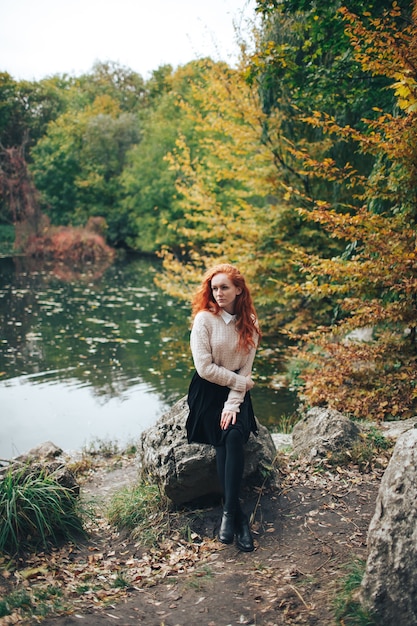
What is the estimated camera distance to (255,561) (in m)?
3.27

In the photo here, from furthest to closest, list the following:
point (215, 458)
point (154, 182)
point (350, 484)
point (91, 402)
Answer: point (154, 182) → point (91, 402) → point (350, 484) → point (215, 458)

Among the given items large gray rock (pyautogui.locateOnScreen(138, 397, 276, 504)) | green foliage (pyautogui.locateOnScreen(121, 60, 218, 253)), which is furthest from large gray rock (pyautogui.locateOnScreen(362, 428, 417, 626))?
green foliage (pyautogui.locateOnScreen(121, 60, 218, 253))

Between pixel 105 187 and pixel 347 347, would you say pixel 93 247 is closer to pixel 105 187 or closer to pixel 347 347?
pixel 105 187

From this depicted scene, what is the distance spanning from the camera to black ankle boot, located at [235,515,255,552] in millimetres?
3395

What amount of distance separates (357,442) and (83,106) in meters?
43.6

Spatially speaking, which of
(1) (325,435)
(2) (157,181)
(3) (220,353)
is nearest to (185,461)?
(3) (220,353)

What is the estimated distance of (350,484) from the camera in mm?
4039

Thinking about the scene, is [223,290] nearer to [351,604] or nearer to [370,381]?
[351,604]

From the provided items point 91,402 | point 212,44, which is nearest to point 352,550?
point 91,402

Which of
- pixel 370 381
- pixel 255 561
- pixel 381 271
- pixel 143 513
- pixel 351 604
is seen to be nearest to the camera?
pixel 351 604

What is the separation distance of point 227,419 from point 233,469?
32cm

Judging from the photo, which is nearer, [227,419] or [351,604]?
[351,604]

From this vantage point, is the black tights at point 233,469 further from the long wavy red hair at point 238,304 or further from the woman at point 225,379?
the long wavy red hair at point 238,304

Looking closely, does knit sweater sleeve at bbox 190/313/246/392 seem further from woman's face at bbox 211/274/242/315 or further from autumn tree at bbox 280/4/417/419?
autumn tree at bbox 280/4/417/419
